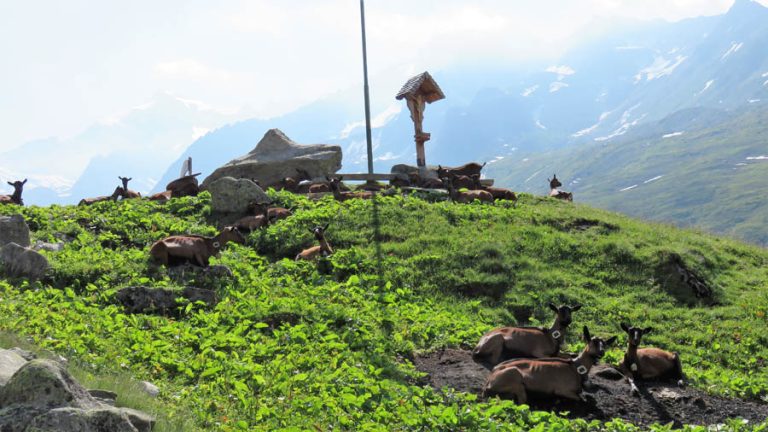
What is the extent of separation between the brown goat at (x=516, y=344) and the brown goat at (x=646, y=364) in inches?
55.9

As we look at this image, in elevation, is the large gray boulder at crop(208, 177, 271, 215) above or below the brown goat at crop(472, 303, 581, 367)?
above

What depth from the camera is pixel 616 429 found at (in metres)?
11.6

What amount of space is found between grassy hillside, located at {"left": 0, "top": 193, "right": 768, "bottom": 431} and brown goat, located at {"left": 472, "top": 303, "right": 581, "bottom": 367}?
1.12 metres

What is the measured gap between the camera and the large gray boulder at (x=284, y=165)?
3728 cm

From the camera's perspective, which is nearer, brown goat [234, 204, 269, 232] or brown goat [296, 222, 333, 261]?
brown goat [296, 222, 333, 261]

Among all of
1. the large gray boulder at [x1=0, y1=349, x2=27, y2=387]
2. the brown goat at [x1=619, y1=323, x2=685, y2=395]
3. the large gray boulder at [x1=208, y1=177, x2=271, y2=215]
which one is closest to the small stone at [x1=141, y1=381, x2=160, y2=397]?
the large gray boulder at [x1=0, y1=349, x2=27, y2=387]

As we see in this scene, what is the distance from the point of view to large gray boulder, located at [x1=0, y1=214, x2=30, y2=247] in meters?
20.0

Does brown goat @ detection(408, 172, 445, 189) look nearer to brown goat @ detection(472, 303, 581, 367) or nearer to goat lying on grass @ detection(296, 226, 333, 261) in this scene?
goat lying on grass @ detection(296, 226, 333, 261)

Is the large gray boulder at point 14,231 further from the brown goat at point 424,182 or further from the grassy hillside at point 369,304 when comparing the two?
the brown goat at point 424,182

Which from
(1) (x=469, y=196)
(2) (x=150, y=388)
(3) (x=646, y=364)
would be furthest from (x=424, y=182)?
(2) (x=150, y=388)

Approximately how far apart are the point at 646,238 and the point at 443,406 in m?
15.5

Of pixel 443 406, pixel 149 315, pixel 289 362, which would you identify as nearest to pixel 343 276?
pixel 149 315

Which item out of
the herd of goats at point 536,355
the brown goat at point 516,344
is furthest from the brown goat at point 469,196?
the brown goat at point 516,344

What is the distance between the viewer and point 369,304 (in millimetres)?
17203
